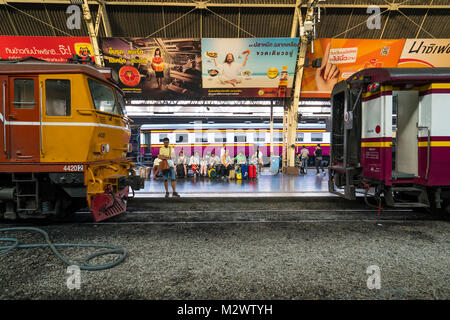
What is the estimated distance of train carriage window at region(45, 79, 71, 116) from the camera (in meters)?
4.34

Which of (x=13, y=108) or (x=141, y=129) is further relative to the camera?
(x=141, y=129)

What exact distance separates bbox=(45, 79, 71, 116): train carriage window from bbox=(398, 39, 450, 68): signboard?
14662 mm

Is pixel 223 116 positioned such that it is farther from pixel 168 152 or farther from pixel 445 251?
pixel 445 251

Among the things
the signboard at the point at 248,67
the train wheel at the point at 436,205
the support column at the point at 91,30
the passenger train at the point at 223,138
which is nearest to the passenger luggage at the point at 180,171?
the signboard at the point at 248,67

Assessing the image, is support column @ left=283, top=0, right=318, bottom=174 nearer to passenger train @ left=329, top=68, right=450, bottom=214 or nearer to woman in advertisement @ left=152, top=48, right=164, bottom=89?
passenger train @ left=329, top=68, right=450, bottom=214

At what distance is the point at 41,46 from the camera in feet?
37.5

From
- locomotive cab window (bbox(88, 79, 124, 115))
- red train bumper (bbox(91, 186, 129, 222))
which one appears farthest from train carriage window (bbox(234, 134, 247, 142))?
red train bumper (bbox(91, 186, 129, 222))

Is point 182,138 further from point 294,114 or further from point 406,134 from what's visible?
point 406,134

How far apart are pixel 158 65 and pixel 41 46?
5.57 meters

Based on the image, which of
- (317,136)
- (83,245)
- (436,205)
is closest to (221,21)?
(317,136)

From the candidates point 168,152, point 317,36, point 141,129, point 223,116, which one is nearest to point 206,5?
point 317,36

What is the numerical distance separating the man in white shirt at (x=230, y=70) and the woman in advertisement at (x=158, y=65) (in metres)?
2.85

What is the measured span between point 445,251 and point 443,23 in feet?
49.1
